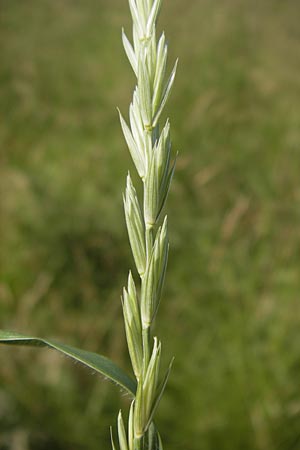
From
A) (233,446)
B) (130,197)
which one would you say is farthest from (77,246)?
(130,197)

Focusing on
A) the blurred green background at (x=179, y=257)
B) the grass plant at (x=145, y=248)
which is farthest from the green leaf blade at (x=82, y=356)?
the blurred green background at (x=179, y=257)

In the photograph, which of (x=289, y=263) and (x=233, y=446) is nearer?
(x=233, y=446)

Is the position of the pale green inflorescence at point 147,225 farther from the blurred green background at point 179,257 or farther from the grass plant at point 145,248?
the blurred green background at point 179,257

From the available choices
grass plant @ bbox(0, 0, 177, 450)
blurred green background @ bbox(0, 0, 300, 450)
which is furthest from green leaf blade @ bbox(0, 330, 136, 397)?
blurred green background @ bbox(0, 0, 300, 450)

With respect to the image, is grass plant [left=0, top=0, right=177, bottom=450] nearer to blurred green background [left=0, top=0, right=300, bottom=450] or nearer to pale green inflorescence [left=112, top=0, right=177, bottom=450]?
pale green inflorescence [left=112, top=0, right=177, bottom=450]

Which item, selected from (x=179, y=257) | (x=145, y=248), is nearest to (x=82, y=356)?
(x=145, y=248)

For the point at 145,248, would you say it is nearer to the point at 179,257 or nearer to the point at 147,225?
the point at 147,225

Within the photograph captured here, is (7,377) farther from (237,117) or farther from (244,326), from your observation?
(237,117)
